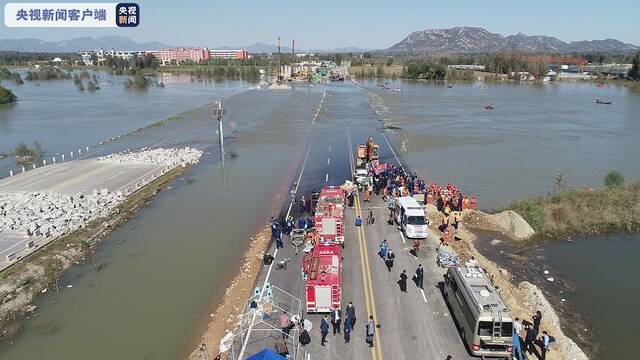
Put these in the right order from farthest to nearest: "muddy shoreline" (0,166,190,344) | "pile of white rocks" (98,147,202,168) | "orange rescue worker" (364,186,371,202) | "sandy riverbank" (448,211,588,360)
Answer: "pile of white rocks" (98,147,202,168)
"orange rescue worker" (364,186,371,202)
"muddy shoreline" (0,166,190,344)
"sandy riverbank" (448,211,588,360)

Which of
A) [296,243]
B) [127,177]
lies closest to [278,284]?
[296,243]

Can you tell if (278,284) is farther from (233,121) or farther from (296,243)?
(233,121)

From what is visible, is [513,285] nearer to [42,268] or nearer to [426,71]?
[42,268]

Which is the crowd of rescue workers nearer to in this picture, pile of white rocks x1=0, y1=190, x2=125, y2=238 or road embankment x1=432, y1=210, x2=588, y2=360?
road embankment x1=432, y1=210, x2=588, y2=360

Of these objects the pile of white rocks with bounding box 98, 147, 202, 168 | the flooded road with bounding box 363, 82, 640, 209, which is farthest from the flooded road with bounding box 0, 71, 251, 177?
the flooded road with bounding box 363, 82, 640, 209

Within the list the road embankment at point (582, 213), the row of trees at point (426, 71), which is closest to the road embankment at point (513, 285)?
the road embankment at point (582, 213)

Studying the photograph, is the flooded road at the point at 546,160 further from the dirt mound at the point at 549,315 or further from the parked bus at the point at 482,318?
the parked bus at the point at 482,318
